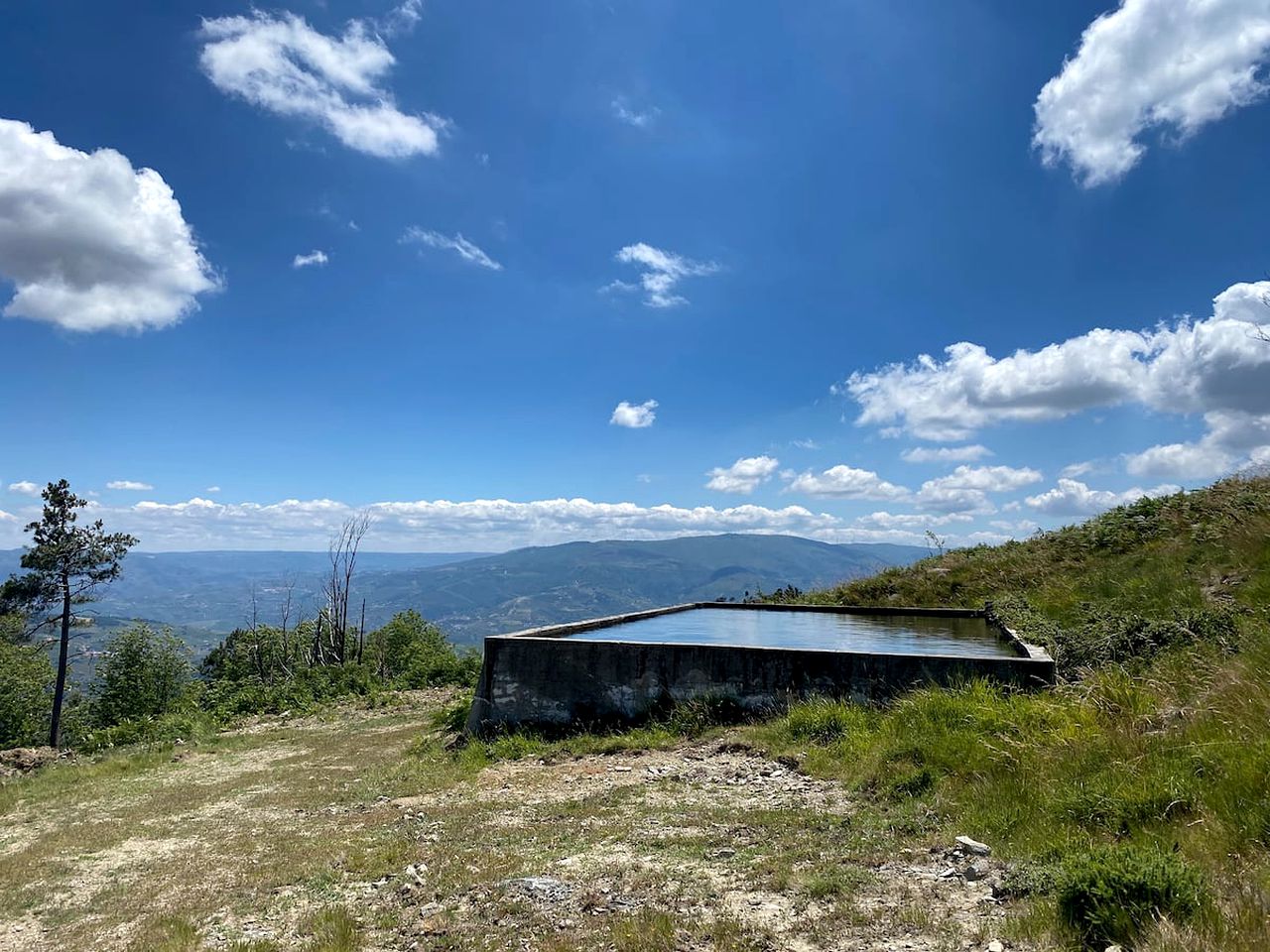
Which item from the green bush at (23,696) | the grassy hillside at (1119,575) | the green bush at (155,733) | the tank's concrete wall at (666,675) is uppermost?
the grassy hillside at (1119,575)

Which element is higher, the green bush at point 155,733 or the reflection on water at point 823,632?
the reflection on water at point 823,632

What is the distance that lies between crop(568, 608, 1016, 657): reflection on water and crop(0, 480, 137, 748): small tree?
30.4 m

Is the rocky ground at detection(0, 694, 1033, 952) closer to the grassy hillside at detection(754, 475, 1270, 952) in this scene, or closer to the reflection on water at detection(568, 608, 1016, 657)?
the grassy hillside at detection(754, 475, 1270, 952)

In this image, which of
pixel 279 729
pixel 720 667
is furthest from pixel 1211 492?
pixel 279 729

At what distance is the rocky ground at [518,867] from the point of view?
457 centimetres

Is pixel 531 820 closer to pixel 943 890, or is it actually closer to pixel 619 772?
pixel 619 772

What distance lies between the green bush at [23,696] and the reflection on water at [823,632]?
127 feet

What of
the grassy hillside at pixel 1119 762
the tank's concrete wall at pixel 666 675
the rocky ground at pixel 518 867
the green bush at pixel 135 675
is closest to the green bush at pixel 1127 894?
the grassy hillside at pixel 1119 762

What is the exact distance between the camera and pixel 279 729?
2055 centimetres

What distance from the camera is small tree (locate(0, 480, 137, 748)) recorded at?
3347cm

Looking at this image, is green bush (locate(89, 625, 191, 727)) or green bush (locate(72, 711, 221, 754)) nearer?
green bush (locate(72, 711, 221, 754))

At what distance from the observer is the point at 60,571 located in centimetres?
3388

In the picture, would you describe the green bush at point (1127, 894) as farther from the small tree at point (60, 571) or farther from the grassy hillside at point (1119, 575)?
the small tree at point (60, 571)

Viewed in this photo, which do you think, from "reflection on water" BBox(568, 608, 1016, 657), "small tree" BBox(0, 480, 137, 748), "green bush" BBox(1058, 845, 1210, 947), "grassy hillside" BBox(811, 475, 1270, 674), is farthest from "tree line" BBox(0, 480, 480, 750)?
"green bush" BBox(1058, 845, 1210, 947)
